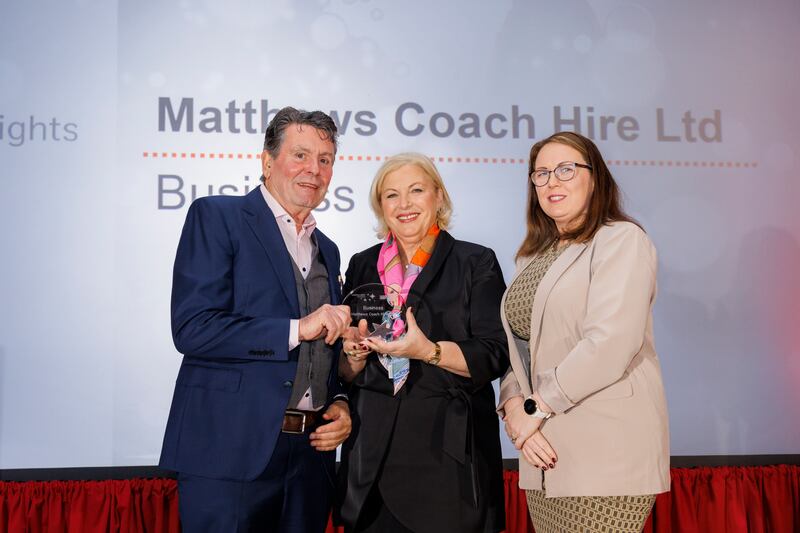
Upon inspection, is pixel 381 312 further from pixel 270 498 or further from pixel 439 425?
pixel 270 498

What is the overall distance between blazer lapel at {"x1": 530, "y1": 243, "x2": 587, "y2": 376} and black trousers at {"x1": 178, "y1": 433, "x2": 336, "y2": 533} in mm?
768

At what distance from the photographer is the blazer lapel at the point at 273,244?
81.5 inches

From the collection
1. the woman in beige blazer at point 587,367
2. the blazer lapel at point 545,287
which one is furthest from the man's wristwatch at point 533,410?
the blazer lapel at point 545,287

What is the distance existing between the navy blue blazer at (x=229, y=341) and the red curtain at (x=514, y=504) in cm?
172

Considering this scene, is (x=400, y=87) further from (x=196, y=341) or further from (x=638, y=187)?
(x=196, y=341)

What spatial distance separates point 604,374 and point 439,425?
0.55 metres

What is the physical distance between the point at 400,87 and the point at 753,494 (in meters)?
2.99

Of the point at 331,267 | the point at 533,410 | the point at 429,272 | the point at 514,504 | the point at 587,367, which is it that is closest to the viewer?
the point at 587,367

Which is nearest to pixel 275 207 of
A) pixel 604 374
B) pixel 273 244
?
pixel 273 244

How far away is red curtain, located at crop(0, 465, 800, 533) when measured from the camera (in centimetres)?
340

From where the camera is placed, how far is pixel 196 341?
6.36 feet

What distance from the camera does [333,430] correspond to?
2.10 m

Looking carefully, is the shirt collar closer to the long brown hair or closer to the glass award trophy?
the glass award trophy

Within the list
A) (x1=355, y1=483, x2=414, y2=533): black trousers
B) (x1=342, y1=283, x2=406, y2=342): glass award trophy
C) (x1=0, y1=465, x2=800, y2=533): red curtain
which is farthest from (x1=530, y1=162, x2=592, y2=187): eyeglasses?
(x1=0, y1=465, x2=800, y2=533): red curtain
